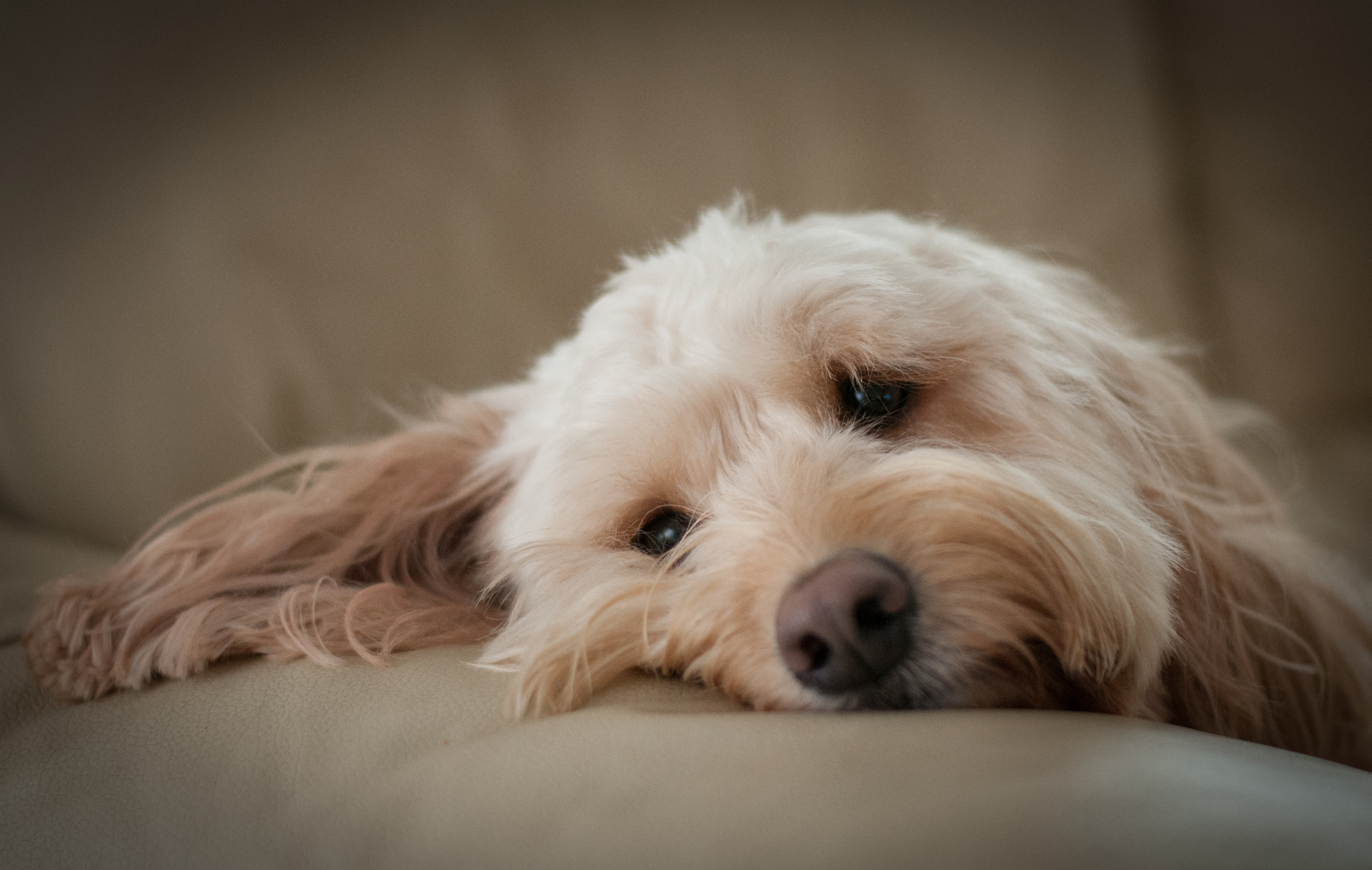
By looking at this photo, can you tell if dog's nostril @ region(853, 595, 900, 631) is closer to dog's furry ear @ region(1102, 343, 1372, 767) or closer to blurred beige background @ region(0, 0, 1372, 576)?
dog's furry ear @ region(1102, 343, 1372, 767)

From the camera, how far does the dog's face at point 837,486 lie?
755 millimetres

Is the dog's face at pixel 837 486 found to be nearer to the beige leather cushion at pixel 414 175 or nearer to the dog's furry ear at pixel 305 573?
the dog's furry ear at pixel 305 573

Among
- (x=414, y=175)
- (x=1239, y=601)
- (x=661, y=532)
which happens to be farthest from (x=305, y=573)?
(x=1239, y=601)

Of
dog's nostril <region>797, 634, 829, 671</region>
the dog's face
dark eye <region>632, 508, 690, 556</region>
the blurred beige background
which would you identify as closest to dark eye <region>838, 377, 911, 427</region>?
the dog's face

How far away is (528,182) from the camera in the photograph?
1721 mm

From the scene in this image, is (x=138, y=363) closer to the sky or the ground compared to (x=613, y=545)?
closer to the sky

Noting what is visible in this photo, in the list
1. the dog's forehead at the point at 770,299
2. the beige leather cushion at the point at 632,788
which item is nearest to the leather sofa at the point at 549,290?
the beige leather cushion at the point at 632,788

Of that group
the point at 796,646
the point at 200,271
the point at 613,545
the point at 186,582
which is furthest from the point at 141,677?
the point at 200,271

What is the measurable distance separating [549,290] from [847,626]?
118cm

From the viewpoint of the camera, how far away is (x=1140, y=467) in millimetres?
1009

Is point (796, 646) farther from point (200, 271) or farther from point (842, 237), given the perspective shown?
point (200, 271)

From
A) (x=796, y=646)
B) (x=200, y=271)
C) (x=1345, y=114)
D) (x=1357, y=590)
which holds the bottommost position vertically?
(x=1357, y=590)

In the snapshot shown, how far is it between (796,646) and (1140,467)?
0.53 m

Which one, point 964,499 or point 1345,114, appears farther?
point 1345,114
